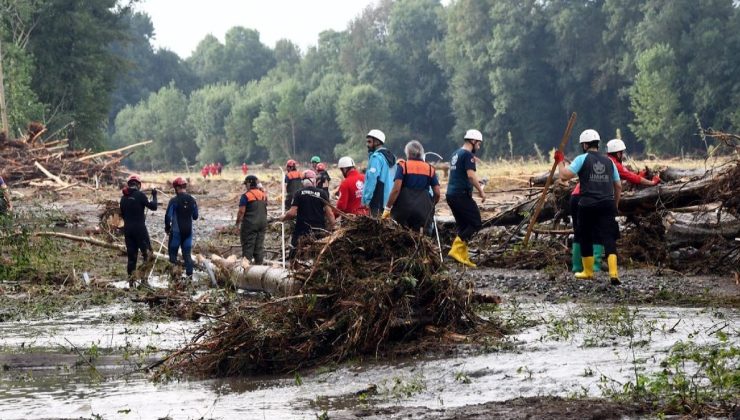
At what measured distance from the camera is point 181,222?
1759 centimetres

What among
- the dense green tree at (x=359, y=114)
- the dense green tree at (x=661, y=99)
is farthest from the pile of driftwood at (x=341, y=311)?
the dense green tree at (x=359, y=114)

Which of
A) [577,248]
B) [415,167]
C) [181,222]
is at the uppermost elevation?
[415,167]

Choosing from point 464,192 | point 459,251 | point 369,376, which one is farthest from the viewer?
point 459,251

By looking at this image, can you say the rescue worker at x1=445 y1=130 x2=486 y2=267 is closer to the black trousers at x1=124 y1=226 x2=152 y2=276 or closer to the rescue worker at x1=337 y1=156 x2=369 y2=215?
the rescue worker at x1=337 y1=156 x2=369 y2=215

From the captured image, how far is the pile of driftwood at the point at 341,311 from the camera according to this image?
32.9 feet

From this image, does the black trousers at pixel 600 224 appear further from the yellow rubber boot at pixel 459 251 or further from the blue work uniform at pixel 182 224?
the blue work uniform at pixel 182 224

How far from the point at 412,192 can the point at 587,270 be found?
2.27m

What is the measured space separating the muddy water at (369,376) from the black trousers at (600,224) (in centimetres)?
180

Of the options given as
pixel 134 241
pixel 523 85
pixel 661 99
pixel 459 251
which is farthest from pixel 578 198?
pixel 523 85

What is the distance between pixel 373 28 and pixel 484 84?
3042 centimetres

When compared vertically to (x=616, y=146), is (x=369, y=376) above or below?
below

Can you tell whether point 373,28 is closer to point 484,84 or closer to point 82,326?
point 484,84

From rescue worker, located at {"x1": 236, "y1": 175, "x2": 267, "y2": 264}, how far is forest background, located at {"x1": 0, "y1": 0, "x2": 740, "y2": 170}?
34140 millimetres

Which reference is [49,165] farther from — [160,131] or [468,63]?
[160,131]
